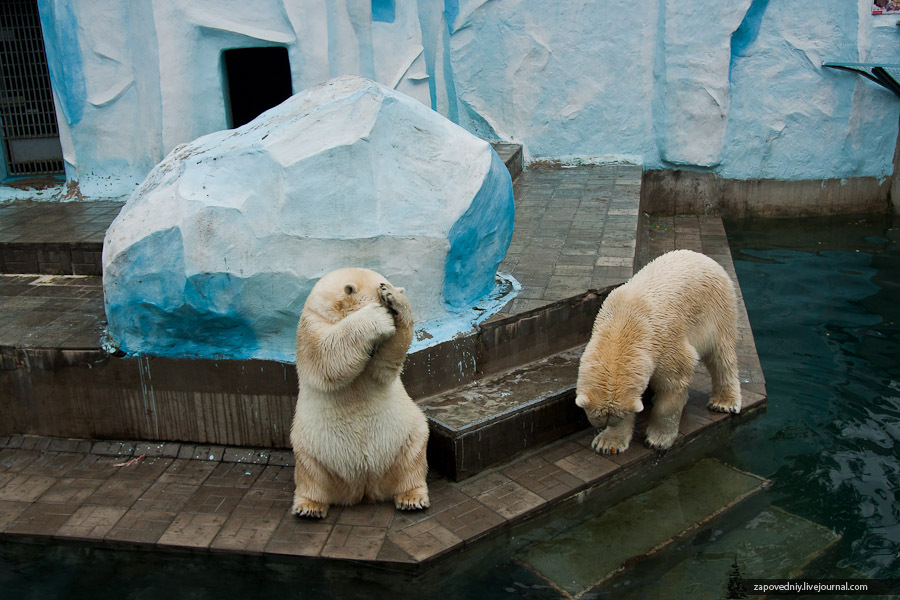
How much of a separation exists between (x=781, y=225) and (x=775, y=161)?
3.16 ft

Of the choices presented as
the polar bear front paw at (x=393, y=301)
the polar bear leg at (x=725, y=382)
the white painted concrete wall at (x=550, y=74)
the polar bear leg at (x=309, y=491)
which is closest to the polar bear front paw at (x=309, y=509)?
the polar bear leg at (x=309, y=491)

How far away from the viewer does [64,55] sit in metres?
8.90

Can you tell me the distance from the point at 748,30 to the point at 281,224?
854cm

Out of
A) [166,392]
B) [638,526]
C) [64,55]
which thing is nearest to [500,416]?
[638,526]

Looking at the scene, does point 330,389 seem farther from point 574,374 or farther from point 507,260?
point 507,260

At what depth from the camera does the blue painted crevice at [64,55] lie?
8.74m

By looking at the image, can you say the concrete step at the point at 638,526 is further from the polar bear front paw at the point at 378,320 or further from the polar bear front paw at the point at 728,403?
the polar bear front paw at the point at 378,320

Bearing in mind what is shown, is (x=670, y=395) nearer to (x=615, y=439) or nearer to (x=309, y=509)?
(x=615, y=439)

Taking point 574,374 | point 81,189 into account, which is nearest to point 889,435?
point 574,374

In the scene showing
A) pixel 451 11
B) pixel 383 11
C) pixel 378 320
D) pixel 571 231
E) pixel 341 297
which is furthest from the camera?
pixel 451 11

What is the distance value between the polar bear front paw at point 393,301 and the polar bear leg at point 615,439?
6.38 feet

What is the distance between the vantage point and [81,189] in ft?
30.0

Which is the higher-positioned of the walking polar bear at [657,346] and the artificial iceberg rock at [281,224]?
the artificial iceberg rock at [281,224]

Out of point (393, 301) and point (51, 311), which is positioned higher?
point (393, 301)
